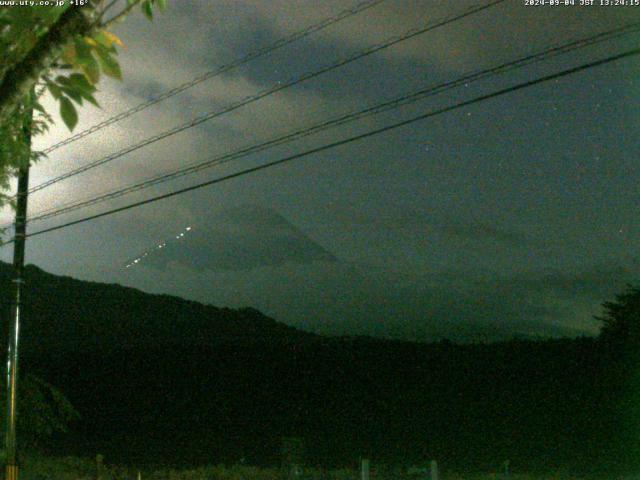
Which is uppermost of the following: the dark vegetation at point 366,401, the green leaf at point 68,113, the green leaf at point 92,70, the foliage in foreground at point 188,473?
the green leaf at point 92,70

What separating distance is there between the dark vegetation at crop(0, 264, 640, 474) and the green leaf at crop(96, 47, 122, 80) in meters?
14.1

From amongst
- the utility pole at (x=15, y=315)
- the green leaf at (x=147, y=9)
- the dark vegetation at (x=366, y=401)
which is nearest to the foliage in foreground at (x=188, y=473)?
the dark vegetation at (x=366, y=401)

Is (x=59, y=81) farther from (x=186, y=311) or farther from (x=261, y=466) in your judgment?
(x=186, y=311)

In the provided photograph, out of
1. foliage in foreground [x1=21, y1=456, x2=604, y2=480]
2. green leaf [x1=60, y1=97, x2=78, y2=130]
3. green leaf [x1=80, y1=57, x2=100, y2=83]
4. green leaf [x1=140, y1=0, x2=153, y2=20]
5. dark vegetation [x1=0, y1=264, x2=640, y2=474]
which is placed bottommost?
foliage in foreground [x1=21, y1=456, x2=604, y2=480]

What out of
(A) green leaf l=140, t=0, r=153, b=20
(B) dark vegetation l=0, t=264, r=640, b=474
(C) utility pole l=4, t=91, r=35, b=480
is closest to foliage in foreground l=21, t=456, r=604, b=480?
(B) dark vegetation l=0, t=264, r=640, b=474

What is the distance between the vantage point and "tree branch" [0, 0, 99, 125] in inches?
117

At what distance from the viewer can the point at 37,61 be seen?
2965mm

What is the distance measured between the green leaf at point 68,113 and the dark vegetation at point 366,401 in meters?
14.2

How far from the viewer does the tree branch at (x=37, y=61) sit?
2.96m

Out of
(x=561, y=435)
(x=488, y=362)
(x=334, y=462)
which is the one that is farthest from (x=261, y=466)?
(x=561, y=435)

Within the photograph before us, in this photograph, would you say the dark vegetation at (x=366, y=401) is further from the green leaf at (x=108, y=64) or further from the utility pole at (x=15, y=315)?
the green leaf at (x=108, y=64)

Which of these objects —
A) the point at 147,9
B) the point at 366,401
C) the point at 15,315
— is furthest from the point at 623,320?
the point at 147,9

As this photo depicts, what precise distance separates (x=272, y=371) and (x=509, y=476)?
8.90 m

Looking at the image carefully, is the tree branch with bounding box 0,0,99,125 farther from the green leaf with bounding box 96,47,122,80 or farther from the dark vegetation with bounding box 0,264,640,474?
the dark vegetation with bounding box 0,264,640,474
